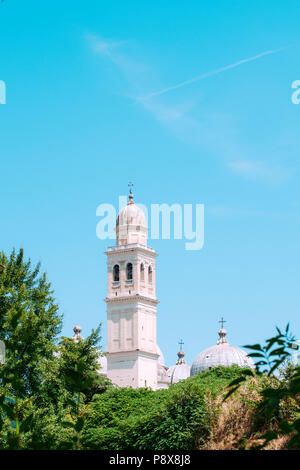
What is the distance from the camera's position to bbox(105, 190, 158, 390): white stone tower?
9288cm

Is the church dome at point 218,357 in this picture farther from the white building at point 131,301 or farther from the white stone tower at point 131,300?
the white stone tower at point 131,300

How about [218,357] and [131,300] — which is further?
[131,300]

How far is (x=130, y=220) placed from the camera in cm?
9688

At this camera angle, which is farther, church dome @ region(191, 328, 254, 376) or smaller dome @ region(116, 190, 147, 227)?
smaller dome @ region(116, 190, 147, 227)

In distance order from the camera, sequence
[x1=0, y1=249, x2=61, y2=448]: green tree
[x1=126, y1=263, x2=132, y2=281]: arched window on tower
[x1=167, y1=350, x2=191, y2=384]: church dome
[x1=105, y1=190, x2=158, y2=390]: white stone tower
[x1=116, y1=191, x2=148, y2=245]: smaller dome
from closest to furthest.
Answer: [x1=0, y1=249, x2=61, y2=448]: green tree → [x1=105, y1=190, x2=158, y2=390]: white stone tower → [x1=126, y1=263, x2=132, y2=281]: arched window on tower → [x1=116, y1=191, x2=148, y2=245]: smaller dome → [x1=167, y1=350, x2=191, y2=384]: church dome

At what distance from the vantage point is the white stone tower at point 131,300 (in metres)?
92.9

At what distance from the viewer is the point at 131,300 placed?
94.4 meters

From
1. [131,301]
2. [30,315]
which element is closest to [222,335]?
[131,301]

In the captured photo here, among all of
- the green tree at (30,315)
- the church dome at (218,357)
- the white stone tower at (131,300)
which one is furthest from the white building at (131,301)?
the green tree at (30,315)

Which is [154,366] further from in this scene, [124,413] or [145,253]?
[124,413]

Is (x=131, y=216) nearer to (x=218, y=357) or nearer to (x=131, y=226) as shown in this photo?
(x=131, y=226)

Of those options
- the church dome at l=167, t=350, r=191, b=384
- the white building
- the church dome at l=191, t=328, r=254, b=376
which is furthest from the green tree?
the church dome at l=167, t=350, r=191, b=384

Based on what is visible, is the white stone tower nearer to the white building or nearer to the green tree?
the white building
